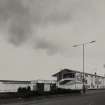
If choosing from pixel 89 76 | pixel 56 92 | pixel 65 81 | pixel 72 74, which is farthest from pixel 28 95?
pixel 89 76

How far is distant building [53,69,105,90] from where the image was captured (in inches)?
2383

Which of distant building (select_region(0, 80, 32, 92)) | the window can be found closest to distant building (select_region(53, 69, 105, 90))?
the window

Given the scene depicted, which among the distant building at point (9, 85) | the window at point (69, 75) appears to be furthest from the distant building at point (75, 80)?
the distant building at point (9, 85)

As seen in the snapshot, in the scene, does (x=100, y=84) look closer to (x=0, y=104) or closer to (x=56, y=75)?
(x=56, y=75)

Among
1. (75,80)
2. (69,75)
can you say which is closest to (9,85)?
(75,80)

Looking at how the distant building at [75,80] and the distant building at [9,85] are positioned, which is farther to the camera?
the distant building at [75,80]

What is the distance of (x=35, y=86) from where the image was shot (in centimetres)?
3750

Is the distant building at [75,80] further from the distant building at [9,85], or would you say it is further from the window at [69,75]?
the distant building at [9,85]

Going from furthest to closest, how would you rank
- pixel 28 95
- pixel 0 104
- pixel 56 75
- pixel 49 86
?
pixel 56 75 < pixel 49 86 < pixel 28 95 < pixel 0 104

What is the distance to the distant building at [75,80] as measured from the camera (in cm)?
6053

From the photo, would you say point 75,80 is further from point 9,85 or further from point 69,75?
point 9,85

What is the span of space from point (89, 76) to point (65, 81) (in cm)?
2207

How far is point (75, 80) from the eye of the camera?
64625 millimetres

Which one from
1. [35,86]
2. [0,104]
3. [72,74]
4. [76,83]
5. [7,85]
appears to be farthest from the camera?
[72,74]
